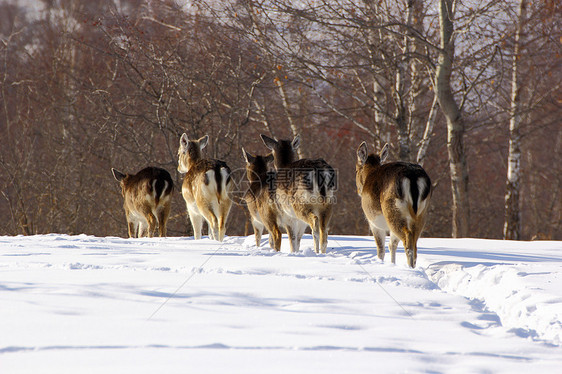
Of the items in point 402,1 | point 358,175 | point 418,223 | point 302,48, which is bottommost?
point 418,223

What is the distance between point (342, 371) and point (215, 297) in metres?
1.63

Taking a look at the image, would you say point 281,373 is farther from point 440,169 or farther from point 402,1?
point 440,169

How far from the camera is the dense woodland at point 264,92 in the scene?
13352 mm

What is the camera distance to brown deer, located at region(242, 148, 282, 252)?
360 inches

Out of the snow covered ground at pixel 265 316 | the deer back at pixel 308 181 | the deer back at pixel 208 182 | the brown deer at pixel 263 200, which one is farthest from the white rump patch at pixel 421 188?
the deer back at pixel 208 182

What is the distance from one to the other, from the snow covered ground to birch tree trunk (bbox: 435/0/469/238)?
725cm

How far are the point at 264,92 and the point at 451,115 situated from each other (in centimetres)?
594

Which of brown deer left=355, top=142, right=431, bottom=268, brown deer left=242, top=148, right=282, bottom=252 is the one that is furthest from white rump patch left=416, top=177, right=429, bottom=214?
brown deer left=242, top=148, right=282, bottom=252

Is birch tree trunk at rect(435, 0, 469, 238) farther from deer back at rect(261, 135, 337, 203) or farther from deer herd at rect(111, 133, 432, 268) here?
deer back at rect(261, 135, 337, 203)

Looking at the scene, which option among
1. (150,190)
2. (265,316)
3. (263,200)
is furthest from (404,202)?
(150,190)

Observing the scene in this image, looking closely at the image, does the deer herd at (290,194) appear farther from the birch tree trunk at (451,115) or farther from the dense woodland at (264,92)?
the birch tree trunk at (451,115)

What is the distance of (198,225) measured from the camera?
1187 cm

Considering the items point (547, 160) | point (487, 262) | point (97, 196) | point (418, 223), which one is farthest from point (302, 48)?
point (547, 160)

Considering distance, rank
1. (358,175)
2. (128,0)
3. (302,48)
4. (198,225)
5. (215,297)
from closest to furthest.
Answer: (215,297) < (358,175) < (198,225) < (302,48) < (128,0)
